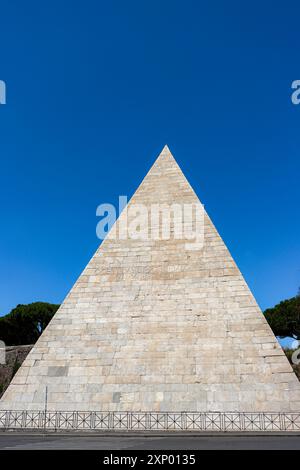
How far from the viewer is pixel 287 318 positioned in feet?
103

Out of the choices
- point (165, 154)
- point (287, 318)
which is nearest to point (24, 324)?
point (287, 318)

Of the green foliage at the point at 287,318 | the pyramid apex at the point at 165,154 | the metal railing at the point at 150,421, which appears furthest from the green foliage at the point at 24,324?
the metal railing at the point at 150,421

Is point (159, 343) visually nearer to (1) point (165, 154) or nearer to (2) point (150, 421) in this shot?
(2) point (150, 421)

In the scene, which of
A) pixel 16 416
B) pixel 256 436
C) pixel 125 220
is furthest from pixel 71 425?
pixel 125 220

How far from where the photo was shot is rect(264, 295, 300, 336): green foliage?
3098 centimetres

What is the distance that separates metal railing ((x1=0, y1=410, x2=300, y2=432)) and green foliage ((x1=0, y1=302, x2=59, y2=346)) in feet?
78.5

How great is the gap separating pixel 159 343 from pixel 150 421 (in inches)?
83.2

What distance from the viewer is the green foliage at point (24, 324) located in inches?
1363

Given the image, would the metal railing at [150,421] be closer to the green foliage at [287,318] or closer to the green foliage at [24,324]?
the green foliage at [287,318]

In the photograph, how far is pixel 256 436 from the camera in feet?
31.2

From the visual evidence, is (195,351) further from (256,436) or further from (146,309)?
(256,436)

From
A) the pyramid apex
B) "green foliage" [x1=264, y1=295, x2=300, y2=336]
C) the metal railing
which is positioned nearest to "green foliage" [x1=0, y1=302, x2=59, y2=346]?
"green foliage" [x1=264, y1=295, x2=300, y2=336]

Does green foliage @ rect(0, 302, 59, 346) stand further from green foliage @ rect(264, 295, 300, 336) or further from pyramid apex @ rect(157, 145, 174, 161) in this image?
pyramid apex @ rect(157, 145, 174, 161)

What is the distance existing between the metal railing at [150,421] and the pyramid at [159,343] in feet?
0.55
